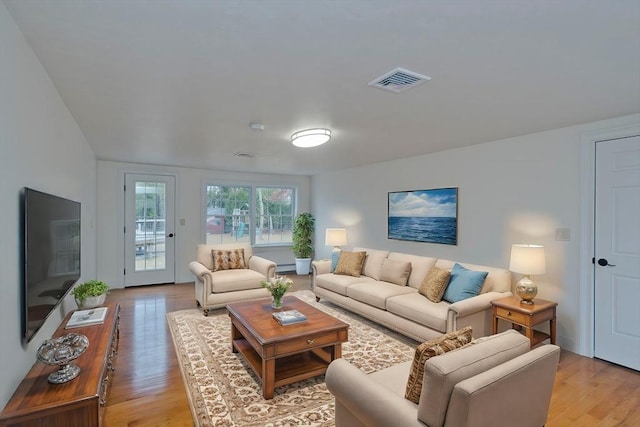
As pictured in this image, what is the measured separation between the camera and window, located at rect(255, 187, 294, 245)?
740 cm

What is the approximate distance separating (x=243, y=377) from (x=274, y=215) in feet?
16.4

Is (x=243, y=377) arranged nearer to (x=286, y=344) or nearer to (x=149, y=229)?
(x=286, y=344)

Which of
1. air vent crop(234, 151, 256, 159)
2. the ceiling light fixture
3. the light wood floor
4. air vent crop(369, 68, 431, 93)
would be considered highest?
air vent crop(369, 68, 431, 93)

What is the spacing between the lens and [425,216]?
4902 millimetres

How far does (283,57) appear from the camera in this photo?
196 centimetres

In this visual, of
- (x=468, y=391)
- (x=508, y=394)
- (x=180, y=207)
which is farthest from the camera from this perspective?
(x=180, y=207)

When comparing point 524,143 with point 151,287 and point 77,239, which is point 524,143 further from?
point 151,287

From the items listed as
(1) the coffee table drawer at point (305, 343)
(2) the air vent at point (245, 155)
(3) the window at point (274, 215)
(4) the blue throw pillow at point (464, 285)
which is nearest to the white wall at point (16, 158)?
(1) the coffee table drawer at point (305, 343)

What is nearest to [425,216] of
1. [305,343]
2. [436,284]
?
[436,284]

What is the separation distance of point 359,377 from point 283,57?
184cm

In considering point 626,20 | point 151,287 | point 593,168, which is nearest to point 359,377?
point 626,20

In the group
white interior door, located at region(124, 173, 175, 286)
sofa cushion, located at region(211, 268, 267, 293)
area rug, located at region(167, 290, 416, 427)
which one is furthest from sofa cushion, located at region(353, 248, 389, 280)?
white interior door, located at region(124, 173, 175, 286)

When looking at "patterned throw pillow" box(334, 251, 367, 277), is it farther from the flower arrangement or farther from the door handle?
the door handle

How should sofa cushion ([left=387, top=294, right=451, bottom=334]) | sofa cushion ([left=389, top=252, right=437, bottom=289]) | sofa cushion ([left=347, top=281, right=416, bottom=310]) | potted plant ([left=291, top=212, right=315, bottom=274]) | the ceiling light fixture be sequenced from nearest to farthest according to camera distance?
sofa cushion ([left=387, top=294, right=451, bottom=334]) < the ceiling light fixture < sofa cushion ([left=347, top=281, right=416, bottom=310]) < sofa cushion ([left=389, top=252, right=437, bottom=289]) < potted plant ([left=291, top=212, right=315, bottom=274])
